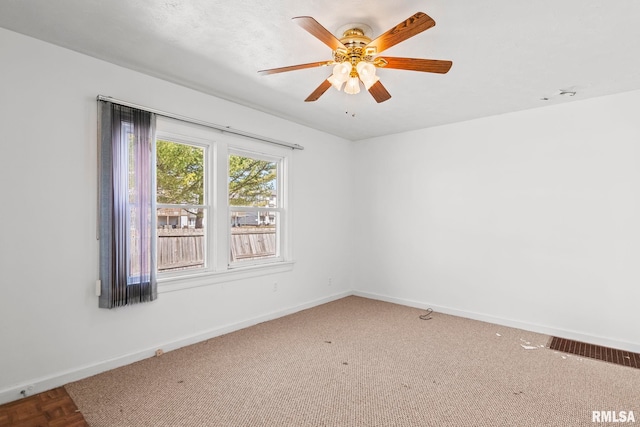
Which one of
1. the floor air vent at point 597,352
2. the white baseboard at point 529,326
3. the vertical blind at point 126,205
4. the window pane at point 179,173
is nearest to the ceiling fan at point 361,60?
the vertical blind at point 126,205

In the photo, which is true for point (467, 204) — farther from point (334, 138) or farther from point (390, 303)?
point (334, 138)

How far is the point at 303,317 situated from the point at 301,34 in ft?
10.4

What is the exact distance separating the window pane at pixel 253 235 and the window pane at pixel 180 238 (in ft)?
1.33

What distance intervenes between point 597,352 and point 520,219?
1479mm

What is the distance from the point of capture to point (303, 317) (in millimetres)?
4230

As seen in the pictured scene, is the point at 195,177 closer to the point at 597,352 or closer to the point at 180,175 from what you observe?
the point at 180,175

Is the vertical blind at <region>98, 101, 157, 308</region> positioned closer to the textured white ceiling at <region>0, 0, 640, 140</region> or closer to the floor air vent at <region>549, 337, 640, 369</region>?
the textured white ceiling at <region>0, 0, 640, 140</region>

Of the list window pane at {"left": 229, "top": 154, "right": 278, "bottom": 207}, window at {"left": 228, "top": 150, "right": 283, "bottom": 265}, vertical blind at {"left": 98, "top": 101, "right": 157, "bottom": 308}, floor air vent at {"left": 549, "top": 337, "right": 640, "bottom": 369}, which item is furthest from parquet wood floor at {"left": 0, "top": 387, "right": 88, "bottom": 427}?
floor air vent at {"left": 549, "top": 337, "right": 640, "bottom": 369}

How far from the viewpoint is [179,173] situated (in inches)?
135

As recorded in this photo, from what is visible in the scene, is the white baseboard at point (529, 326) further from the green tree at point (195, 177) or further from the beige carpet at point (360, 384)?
the green tree at point (195, 177)

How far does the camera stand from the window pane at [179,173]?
327 cm

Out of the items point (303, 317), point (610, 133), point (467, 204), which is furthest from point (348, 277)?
point (610, 133)

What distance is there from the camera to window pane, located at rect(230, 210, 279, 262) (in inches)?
155

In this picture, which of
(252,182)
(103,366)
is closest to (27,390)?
(103,366)
